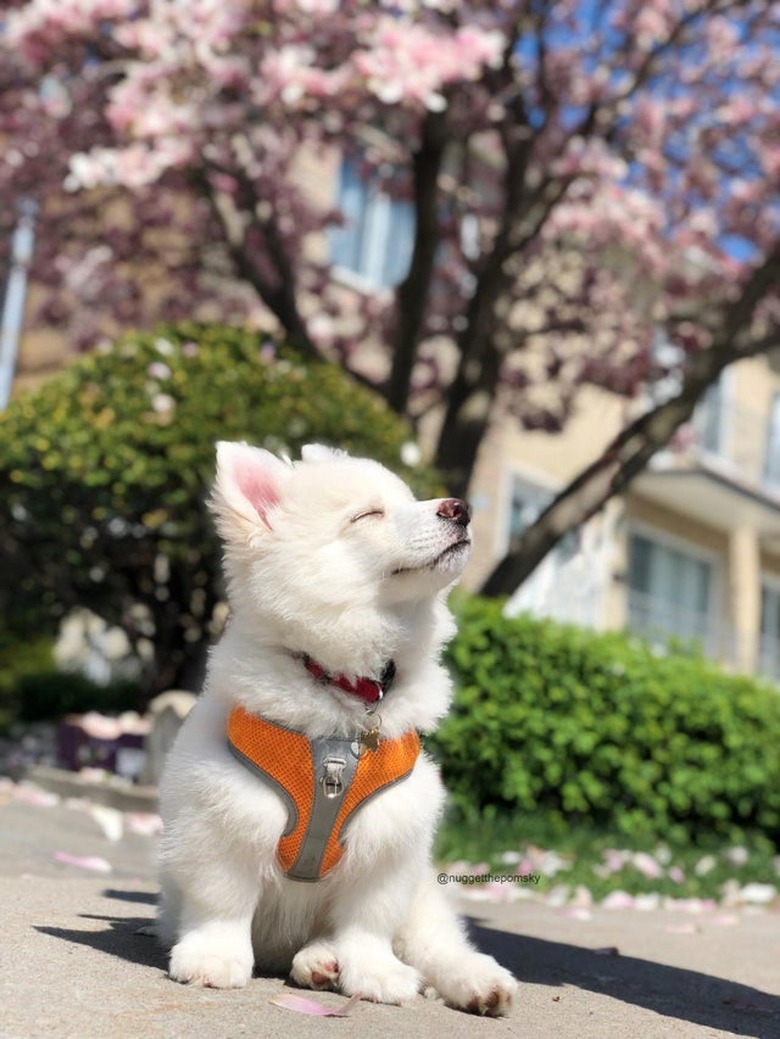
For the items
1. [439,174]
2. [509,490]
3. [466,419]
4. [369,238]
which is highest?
[369,238]

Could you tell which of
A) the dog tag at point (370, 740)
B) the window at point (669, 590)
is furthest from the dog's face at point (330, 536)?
the window at point (669, 590)

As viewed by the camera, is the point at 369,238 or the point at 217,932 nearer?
the point at 217,932

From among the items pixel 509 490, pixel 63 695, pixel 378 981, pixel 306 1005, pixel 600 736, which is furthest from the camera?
pixel 509 490

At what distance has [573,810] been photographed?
735cm

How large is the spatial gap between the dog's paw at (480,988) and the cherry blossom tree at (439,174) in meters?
4.91

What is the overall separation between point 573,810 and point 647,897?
5.37ft

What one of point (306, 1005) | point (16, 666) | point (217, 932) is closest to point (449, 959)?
point (306, 1005)

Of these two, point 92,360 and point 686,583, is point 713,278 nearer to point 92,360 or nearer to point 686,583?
Result: point 92,360

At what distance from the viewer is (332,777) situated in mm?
2537

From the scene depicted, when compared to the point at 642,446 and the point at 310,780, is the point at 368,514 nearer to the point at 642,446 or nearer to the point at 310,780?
the point at 310,780

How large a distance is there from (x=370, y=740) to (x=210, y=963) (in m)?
0.54

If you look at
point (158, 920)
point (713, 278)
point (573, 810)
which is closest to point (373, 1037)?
point (158, 920)

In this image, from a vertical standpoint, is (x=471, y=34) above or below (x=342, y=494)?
above

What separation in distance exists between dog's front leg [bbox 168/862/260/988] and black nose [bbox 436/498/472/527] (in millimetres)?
837
